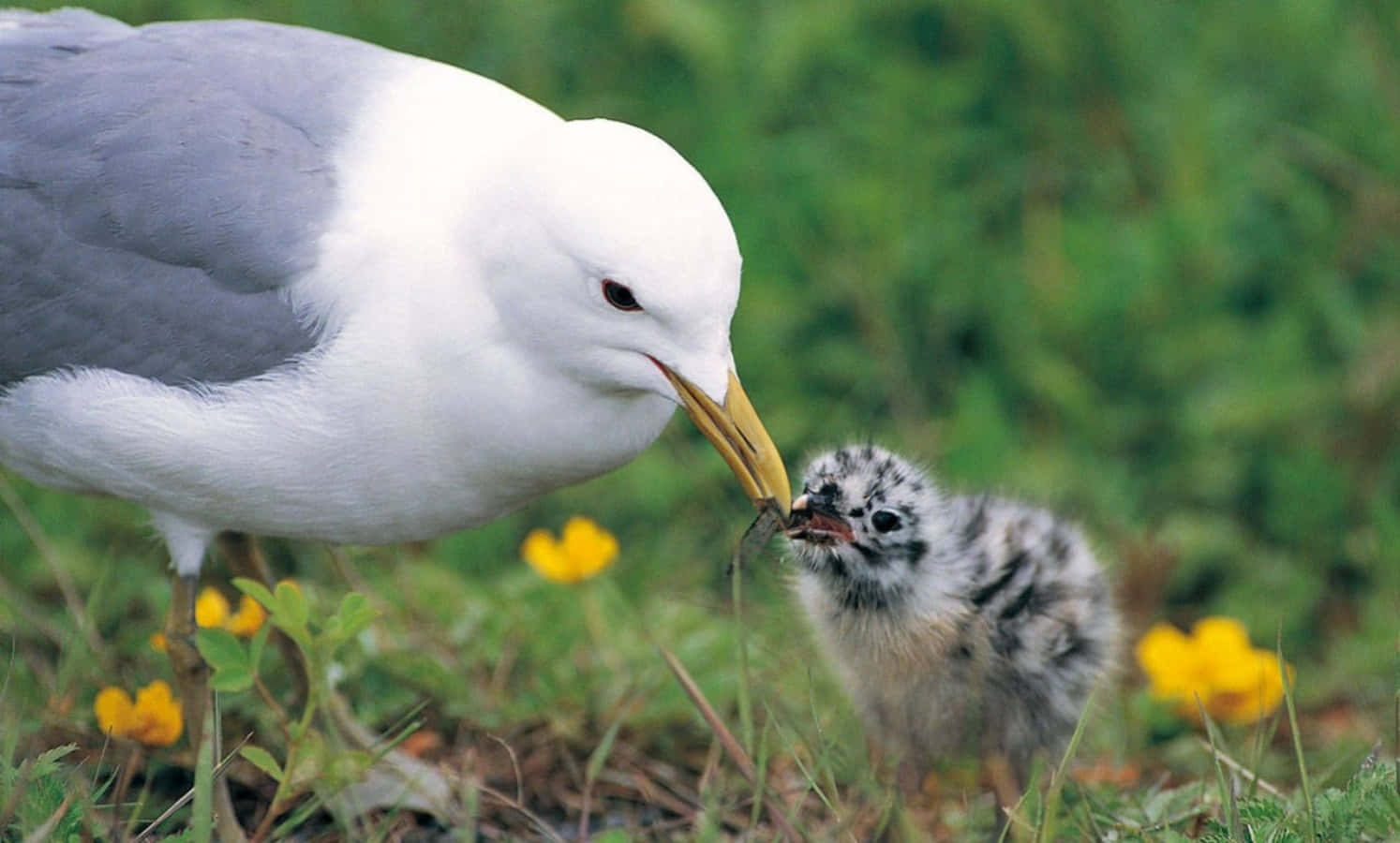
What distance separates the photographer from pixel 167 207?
3.64 metres

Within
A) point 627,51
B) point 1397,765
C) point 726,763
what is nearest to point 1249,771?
point 1397,765

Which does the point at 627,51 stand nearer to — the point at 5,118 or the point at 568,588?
the point at 568,588

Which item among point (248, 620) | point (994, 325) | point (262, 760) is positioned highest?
point (994, 325)

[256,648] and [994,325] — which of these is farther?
[994,325]

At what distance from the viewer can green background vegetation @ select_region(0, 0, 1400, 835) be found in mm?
A: 4684

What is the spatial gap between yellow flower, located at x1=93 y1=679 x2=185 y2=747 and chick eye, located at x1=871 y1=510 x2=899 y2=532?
1.52 metres

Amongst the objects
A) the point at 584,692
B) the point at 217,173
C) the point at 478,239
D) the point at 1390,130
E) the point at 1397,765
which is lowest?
the point at 584,692

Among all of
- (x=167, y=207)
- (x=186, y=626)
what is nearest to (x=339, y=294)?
(x=167, y=207)

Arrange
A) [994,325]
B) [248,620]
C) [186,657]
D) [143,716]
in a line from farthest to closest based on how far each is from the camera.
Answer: [994,325], [248,620], [186,657], [143,716]

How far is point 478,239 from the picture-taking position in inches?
138

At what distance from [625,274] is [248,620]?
154 cm

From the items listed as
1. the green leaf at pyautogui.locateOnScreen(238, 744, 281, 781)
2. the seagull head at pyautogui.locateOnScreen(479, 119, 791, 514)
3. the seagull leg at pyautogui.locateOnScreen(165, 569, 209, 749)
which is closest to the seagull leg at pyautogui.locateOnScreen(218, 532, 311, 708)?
the seagull leg at pyautogui.locateOnScreen(165, 569, 209, 749)

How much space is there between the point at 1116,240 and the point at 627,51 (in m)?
1.83

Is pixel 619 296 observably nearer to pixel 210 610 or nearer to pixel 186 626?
pixel 186 626
